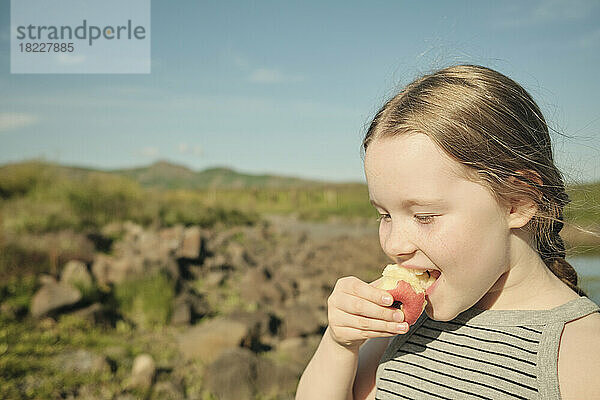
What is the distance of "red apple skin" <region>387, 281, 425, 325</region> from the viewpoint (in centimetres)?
139

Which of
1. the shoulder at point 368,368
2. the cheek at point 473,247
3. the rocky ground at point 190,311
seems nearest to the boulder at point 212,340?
the rocky ground at point 190,311

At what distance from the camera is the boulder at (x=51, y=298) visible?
5.02 metres

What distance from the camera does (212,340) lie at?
4418 mm

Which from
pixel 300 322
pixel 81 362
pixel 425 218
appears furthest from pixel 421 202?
pixel 81 362

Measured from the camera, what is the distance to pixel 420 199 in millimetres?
1320

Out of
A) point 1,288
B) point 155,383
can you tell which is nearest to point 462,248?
point 155,383

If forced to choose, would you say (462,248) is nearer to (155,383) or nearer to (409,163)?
(409,163)

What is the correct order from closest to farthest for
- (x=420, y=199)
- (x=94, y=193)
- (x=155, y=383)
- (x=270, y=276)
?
(x=420, y=199) < (x=155, y=383) < (x=270, y=276) < (x=94, y=193)

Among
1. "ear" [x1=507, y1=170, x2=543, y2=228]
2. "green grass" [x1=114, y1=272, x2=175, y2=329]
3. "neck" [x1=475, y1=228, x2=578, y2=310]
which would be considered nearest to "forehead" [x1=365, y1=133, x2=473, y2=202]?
"ear" [x1=507, y1=170, x2=543, y2=228]

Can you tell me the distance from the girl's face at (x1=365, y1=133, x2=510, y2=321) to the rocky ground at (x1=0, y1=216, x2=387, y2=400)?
2.76 meters

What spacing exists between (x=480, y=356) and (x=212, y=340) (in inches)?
127

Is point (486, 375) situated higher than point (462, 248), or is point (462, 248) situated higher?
point (462, 248)

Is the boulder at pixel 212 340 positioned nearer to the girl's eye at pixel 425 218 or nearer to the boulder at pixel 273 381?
the boulder at pixel 273 381

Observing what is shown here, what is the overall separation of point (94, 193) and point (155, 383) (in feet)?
17.7
